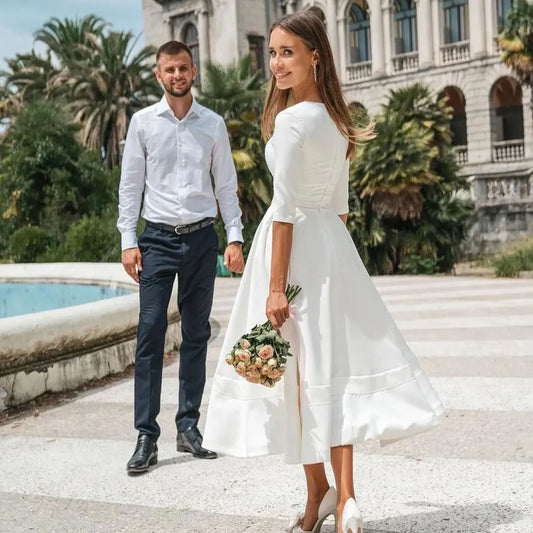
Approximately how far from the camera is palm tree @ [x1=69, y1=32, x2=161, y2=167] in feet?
121

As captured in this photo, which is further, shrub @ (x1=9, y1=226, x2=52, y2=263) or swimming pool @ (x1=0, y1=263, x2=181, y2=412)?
shrub @ (x1=9, y1=226, x2=52, y2=263)

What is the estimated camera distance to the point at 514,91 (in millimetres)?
38031

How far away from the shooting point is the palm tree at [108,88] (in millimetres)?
36938

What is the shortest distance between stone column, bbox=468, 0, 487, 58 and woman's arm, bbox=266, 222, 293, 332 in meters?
35.0

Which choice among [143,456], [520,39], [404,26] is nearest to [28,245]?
[520,39]

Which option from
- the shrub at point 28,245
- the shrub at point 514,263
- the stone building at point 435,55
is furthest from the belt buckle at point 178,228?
the stone building at point 435,55

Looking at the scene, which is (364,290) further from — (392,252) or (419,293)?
(392,252)

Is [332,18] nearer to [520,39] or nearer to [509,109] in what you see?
[509,109]

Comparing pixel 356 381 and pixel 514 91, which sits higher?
pixel 514 91

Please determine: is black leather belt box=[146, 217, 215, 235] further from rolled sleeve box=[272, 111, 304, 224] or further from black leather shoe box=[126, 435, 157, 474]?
rolled sleeve box=[272, 111, 304, 224]

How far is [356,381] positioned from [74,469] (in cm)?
201

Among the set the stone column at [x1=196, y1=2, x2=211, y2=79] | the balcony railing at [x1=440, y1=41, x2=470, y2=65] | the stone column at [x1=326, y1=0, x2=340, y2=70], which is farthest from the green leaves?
the stone column at [x1=196, y1=2, x2=211, y2=79]

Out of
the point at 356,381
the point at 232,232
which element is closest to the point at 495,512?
the point at 356,381

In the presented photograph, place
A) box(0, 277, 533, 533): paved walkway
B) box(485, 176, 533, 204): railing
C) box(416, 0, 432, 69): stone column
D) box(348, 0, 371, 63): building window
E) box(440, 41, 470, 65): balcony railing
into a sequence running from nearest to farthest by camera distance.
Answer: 1. box(0, 277, 533, 533): paved walkway
2. box(485, 176, 533, 204): railing
3. box(440, 41, 470, 65): balcony railing
4. box(416, 0, 432, 69): stone column
5. box(348, 0, 371, 63): building window
